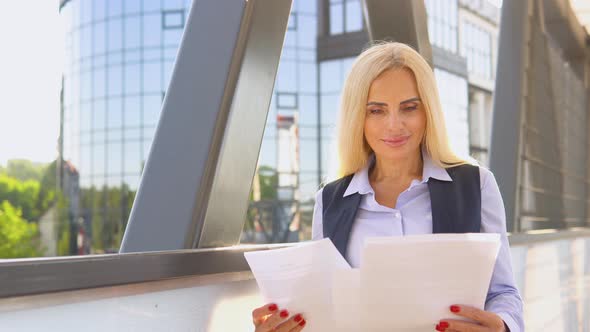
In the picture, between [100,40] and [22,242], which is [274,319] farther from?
[22,242]

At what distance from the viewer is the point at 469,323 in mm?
1516

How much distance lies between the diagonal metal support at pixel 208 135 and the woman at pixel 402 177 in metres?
0.34

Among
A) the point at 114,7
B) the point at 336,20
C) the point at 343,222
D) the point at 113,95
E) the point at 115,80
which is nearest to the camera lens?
the point at 343,222

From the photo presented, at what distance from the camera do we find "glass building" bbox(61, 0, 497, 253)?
39.4m

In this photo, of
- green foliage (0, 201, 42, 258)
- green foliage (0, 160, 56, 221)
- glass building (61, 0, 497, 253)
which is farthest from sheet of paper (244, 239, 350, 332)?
green foliage (0, 201, 42, 258)

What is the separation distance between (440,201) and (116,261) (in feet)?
2.78

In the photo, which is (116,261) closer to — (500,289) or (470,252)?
(470,252)

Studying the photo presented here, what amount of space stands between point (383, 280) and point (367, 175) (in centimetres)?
61

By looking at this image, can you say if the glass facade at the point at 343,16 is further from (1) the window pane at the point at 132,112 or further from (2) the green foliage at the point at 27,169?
(2) the green foliage at the point at 27,169

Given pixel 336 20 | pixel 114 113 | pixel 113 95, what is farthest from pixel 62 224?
pixel 336 20

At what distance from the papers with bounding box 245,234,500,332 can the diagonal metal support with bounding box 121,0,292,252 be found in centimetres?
60

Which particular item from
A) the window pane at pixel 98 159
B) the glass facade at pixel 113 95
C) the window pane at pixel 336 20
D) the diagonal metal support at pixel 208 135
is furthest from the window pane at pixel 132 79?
the diagonal metal support at pixel 208 135

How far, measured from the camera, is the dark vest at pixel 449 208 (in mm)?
1811

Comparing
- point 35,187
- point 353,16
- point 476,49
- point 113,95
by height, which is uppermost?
point 353,16
